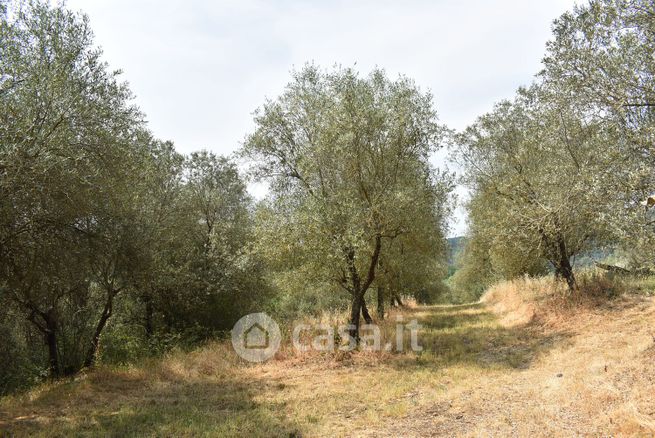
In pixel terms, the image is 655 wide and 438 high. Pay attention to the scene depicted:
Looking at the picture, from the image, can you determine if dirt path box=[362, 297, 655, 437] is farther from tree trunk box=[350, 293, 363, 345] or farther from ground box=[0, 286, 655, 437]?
tree trunk box=[350, 293, 363, 345]

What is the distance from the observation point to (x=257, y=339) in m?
18.3

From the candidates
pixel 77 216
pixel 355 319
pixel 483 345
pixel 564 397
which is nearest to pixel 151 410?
pixel 77 216

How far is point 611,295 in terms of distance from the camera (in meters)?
17.3

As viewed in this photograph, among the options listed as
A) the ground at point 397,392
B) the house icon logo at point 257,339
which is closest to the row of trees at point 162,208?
the house icon logo at point 257,339

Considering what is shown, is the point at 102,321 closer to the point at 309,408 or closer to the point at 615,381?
the point at 309,408

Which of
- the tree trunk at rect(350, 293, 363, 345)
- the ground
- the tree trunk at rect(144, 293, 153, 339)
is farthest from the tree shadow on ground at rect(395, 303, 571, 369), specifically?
the tree trunk at rect(144, 293, 153, 339)

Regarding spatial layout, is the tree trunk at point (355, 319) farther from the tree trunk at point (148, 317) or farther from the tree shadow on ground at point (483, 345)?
the tree trunk at point (148, 317)

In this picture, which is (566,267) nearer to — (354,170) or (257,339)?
(354,170)

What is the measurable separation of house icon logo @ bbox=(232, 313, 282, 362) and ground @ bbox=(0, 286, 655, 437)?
769mm

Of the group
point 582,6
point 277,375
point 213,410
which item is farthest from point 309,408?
point 582,6

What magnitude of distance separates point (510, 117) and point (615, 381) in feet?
53.4

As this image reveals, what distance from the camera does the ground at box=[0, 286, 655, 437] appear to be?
7.83 m

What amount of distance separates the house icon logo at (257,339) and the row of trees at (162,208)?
6.95 ft

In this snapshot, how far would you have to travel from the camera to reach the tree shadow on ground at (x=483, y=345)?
13148mm
